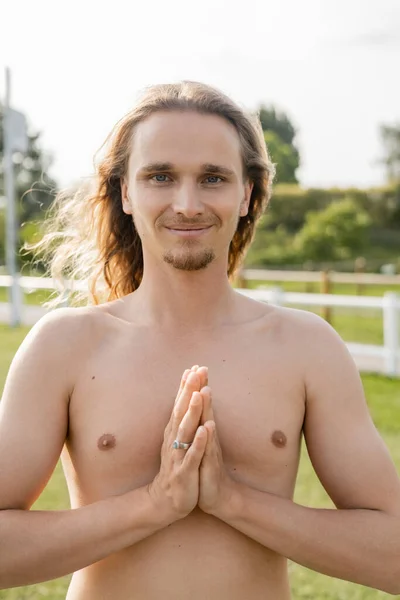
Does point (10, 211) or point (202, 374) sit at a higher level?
point (202, 374)

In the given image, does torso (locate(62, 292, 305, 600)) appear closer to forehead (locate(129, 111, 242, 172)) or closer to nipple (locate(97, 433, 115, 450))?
nipple (locate(97, 433, 115, 450))

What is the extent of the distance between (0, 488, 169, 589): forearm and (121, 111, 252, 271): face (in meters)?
0.60

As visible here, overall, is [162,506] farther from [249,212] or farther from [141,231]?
[249,212]

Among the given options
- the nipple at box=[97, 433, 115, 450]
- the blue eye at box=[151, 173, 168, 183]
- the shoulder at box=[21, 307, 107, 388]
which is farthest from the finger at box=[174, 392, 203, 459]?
the blue eye at box=[151, 173, 168, 183]

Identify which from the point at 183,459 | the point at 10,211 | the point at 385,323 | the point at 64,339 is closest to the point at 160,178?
the point at 64,339

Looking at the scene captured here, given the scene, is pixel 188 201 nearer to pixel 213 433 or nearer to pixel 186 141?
pixel 186 141

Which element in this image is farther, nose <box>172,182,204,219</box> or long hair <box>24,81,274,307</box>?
long hair <box>24,81,274,307</box>

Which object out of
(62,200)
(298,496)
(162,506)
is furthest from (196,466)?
(298,496)

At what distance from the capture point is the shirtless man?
179 cm

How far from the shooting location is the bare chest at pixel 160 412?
192 cm

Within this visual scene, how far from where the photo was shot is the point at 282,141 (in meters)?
3.42

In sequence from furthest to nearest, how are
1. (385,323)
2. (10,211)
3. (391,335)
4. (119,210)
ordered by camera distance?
1. (10,211)
2. (385,323)
3. (391,335)
4. (119,210)

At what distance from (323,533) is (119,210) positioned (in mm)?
1116

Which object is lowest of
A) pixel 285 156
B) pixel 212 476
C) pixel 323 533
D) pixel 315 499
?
pixel 315 499
